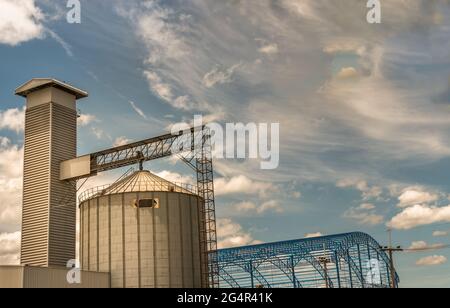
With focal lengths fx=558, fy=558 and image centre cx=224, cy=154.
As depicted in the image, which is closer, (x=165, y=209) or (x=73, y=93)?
(x=165, y=209)

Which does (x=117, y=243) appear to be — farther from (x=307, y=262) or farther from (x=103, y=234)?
Result: (x=307, y=262)

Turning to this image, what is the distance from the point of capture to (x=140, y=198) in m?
63.6

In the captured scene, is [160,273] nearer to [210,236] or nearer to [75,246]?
[210,236]

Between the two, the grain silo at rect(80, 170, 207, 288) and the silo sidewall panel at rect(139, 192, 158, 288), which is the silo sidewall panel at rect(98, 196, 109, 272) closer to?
the grain silo at rect(80, 170, 207, 288)

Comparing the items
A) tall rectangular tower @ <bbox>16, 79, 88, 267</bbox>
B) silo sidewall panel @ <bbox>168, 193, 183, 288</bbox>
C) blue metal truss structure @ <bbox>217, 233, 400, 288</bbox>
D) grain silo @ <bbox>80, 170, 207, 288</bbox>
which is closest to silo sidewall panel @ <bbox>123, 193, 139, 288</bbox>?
grain silo @ <bbox>80, 170, 207, 288</bbox>

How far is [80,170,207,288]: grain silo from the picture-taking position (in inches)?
2434

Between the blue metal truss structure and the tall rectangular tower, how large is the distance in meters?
36.3

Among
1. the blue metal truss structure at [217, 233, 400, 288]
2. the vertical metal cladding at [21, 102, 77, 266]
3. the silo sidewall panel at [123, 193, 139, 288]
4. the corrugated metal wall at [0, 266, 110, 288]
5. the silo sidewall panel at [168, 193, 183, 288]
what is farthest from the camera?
the blue metal truss structure at [217, 233, 400, 288]

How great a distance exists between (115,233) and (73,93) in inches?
1224

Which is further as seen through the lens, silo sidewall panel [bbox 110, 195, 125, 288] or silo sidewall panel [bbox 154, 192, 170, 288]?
silo sidewall panel [bbox 110, 195, 125, 288]

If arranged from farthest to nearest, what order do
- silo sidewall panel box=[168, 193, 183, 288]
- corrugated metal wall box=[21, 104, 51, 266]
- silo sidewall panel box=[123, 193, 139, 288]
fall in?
1. corrugated metal wall box=[21, 104, 51, 266]
2. silo sidewall panel box=[168, 193, 183, 288]
3. silo sidewall panel box=[123, 193, 139, 288]
